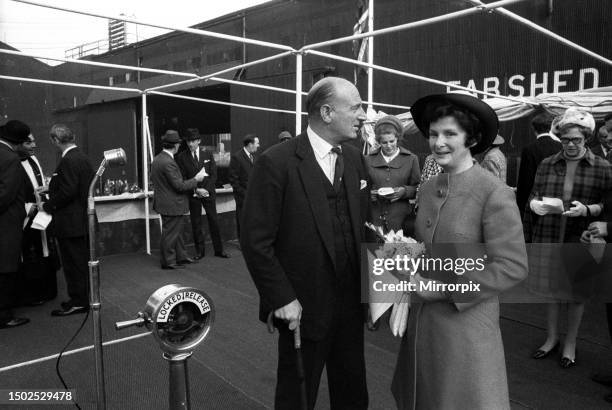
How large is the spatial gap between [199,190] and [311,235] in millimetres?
5202

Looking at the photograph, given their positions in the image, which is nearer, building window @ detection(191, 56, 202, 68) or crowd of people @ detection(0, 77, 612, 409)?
crowd of people @ detection(0, 77, 612, 409)

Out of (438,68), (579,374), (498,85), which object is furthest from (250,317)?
(438,68)

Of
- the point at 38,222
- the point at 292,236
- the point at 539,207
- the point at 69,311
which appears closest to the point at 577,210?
the point at 539,207

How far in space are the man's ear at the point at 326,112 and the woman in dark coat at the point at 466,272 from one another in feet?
1.23

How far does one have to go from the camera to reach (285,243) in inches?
76.3

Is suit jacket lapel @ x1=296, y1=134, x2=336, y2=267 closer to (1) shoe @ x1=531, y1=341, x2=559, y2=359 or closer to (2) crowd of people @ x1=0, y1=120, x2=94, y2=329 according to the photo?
(1) shoe @ x1=531, y1=341, x2=559, y2=359

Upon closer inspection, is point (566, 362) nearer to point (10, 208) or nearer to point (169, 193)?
point (10, 208)

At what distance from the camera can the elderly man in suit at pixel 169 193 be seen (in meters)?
6.38

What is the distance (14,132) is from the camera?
14.0 ft

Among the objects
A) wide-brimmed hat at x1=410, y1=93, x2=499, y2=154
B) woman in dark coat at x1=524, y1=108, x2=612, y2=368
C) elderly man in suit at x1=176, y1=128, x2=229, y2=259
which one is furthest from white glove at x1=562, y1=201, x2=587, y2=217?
elderly man in suit at x1=176, y1=128, x2=229, y2=259

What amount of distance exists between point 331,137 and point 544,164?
198 cm

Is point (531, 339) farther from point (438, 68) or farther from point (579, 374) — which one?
point (438, 68)

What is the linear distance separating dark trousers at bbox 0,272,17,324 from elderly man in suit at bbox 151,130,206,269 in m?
2.33

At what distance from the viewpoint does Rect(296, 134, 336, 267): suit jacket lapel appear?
1900 mm
